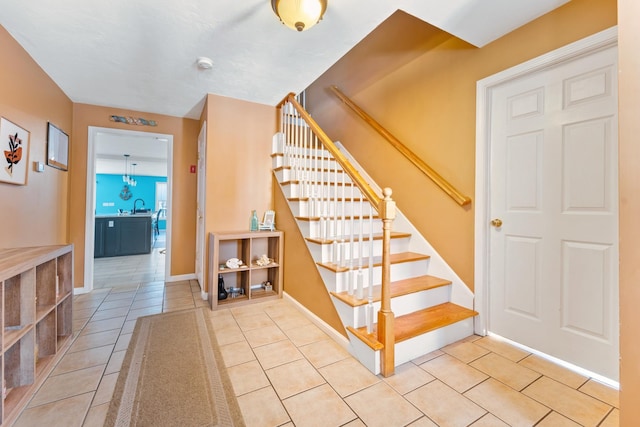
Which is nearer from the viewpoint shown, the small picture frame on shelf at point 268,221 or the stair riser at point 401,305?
the stair riser at point 401,305

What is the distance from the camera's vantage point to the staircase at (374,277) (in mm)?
1787

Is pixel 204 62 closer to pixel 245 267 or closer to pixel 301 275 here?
pixel 245 267

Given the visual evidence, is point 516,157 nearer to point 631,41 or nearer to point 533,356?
point 631,41

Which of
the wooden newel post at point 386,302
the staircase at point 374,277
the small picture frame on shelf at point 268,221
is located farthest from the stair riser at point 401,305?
the small picture frame on shelf at point 268,221

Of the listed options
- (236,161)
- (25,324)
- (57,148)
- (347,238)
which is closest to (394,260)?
(347,238)

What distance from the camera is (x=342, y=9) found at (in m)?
1.72

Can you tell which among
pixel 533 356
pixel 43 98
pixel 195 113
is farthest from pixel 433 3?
pixel 43 98

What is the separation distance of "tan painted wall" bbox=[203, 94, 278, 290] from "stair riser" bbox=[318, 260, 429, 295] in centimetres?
145

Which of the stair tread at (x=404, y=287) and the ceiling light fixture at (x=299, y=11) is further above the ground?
the ceiling light fixture at (x=299, y=11)

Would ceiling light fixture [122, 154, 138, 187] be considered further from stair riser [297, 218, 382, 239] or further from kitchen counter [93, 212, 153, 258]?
stair riser [297, 218, 382, 239]

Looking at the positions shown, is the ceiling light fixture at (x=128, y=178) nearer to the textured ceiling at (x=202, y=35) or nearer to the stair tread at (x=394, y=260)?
the textured ceiling at (x=202, y=35)

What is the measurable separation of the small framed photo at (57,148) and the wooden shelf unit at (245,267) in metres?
1.74

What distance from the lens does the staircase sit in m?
1.79

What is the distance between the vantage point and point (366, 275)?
7.07ft
